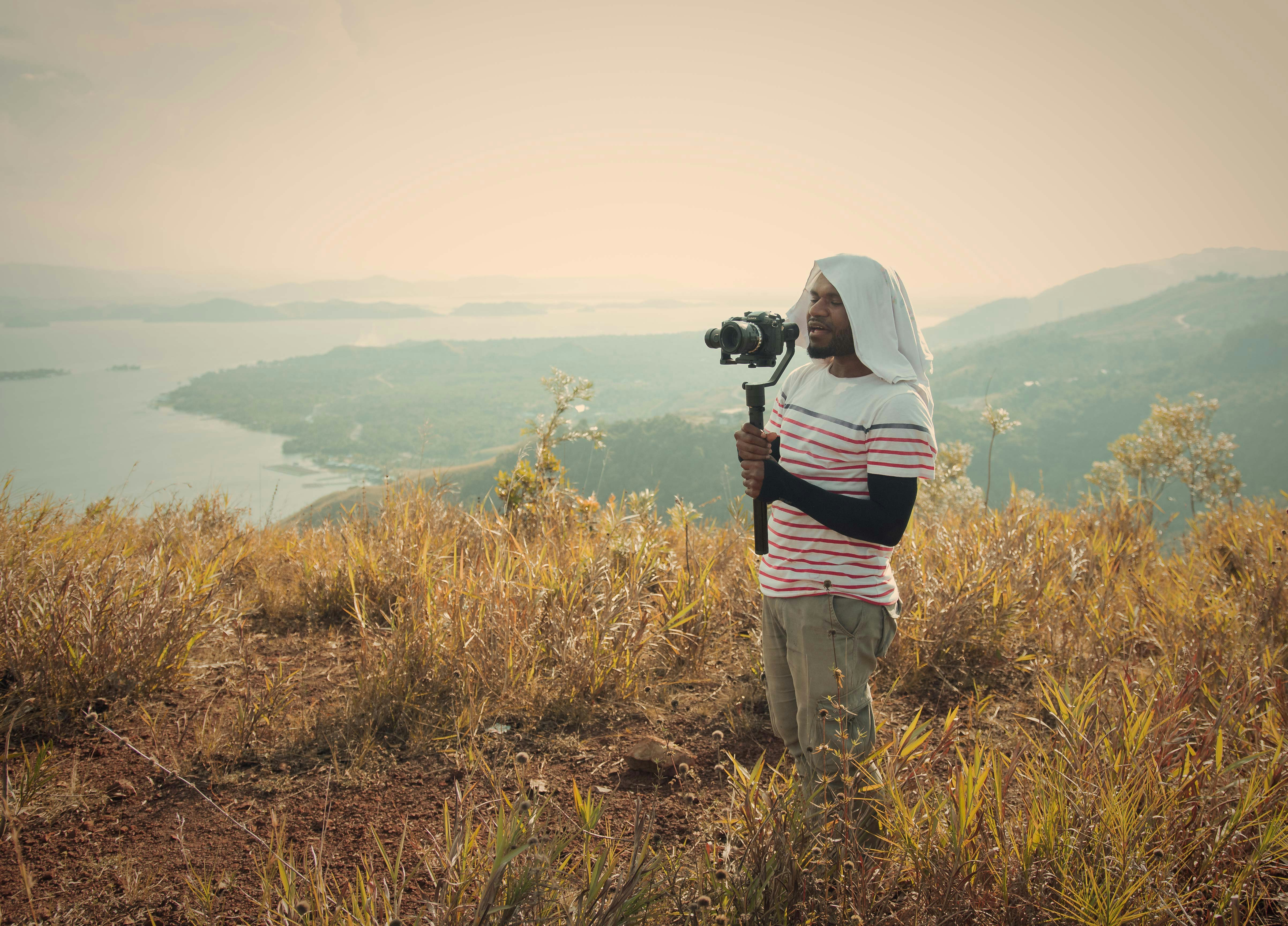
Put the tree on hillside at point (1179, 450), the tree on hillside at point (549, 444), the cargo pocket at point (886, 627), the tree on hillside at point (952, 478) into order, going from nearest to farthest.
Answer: the cargo pocket at point (886, 627), the tree on hillside at point (549, 444), the tree on hillside at point (1179, 450), the tree on hillside at point (952, 478)

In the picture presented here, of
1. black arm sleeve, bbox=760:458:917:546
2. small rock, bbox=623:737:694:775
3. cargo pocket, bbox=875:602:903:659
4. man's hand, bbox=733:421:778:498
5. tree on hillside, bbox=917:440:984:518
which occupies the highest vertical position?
man's hand, bbox=733:421:778:498

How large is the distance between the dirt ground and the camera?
4.24 ft

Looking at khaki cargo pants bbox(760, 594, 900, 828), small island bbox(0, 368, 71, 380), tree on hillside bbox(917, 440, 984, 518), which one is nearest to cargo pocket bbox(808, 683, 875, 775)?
khaki cargo pants bbox(760, 594, 900, 828)

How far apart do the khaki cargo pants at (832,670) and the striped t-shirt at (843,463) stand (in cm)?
5

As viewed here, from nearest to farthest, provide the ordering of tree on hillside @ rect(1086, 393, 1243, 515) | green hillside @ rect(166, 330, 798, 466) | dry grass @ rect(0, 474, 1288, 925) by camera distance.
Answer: dry grass @ rect(0, 474, 1288, 925) < tree on hillside @ rect(1086, 393, 1243, 515) < green hillside @ rect(166, 330, 798, 466)

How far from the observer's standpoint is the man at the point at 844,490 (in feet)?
5.70

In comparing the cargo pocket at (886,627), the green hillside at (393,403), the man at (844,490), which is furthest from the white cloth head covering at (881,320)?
the green hillside at (393,403)

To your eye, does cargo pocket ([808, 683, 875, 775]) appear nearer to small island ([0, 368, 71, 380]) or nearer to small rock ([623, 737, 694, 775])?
small rock ([623, 737, 694, 775])

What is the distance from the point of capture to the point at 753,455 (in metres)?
1.90

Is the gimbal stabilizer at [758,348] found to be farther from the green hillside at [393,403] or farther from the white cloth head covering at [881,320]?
the green hillside at [393,403]

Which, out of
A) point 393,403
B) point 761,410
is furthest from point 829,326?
point 393,403

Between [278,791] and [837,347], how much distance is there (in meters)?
2.48

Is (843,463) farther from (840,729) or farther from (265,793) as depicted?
(265,793)

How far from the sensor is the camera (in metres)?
1.96
